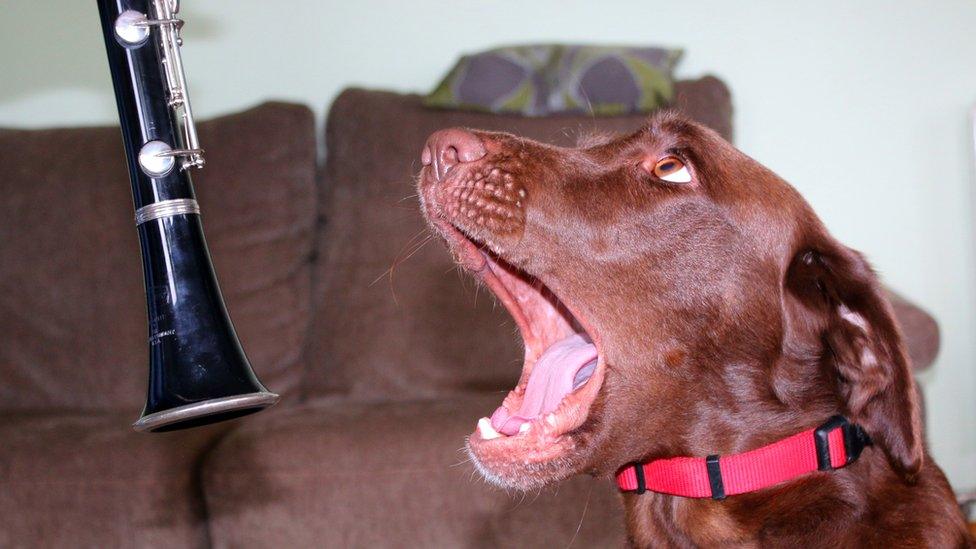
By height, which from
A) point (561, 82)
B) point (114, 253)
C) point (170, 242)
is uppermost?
point (561, 82)

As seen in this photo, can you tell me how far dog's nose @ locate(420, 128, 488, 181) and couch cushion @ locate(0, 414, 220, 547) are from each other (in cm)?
137

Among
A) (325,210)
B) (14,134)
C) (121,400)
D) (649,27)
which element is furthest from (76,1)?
(649,27)

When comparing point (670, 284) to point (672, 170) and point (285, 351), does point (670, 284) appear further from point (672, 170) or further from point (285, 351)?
point (285, 351)

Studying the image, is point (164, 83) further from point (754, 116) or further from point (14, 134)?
point (754, 116)

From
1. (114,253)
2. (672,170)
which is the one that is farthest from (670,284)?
(114,253)

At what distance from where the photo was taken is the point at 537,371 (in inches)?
67.4

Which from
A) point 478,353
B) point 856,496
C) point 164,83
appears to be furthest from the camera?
point 478,353

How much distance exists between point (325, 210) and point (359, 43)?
0.80 m

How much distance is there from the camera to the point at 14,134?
12.0 ft

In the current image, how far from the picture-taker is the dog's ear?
1.46 metres

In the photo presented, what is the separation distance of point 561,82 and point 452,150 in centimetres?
195

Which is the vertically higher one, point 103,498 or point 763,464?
point 763,464

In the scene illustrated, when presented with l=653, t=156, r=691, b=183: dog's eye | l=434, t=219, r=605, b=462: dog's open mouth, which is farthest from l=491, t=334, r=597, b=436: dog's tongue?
l=653, t=156, r=691, b=183: dog's eye

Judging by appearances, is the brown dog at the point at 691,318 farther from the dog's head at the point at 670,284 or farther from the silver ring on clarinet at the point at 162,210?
the silver ring on clarinet at the point at 162,210
